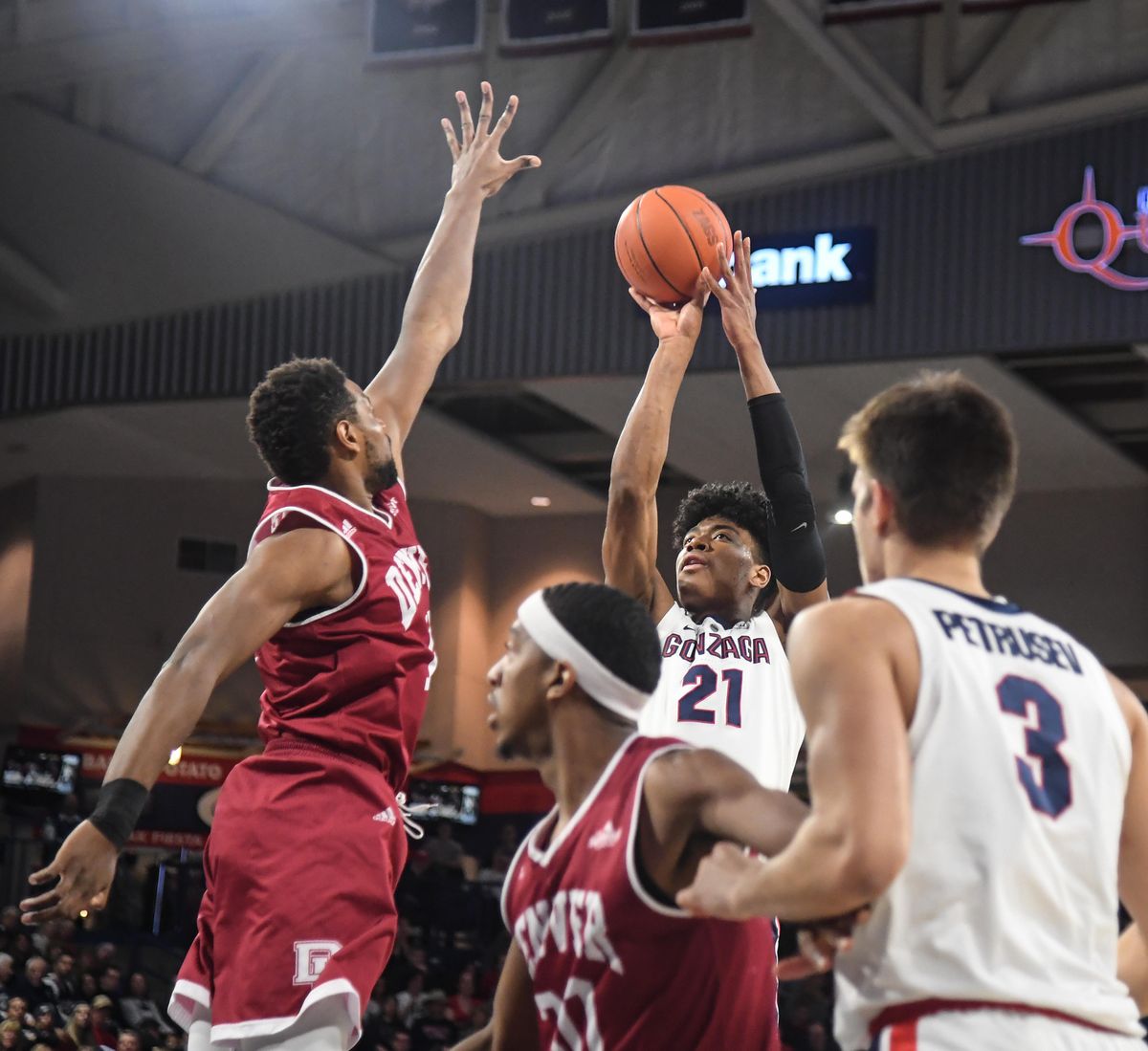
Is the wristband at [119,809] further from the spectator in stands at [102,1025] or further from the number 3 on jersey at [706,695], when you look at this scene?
the spectator in stands at [102,1025]

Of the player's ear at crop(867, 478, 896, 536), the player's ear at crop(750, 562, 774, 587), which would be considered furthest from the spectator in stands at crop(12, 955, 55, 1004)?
the player's ear at crop(867, 478, 896, 536)

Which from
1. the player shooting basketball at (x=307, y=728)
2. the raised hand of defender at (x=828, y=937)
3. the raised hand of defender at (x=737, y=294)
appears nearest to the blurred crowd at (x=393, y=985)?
the player shooting basketball at (x=307, y=728)

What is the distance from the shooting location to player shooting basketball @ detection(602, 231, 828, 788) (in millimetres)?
4465

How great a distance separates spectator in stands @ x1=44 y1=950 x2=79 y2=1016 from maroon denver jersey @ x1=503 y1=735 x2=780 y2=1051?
43.4 feet

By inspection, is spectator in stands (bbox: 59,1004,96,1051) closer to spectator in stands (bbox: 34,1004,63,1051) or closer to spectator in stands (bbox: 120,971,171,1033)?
spectator in stands (bbox: 34,1004,63,1051)

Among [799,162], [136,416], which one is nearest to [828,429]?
[799,162]

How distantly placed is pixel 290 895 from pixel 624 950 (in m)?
1.41

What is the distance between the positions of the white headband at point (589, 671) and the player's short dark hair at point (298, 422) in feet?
5.13

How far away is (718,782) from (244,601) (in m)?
1.70

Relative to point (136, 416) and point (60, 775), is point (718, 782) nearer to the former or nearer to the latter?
point (136, 416)

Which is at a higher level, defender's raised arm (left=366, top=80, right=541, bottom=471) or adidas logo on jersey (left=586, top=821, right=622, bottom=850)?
defender's raised arm (left=366, top=80, right=541, bottom=471)

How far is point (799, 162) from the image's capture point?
15.1 m

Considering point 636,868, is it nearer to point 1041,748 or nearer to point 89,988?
point 1041,748

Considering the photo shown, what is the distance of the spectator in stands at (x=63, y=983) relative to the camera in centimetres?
1502
